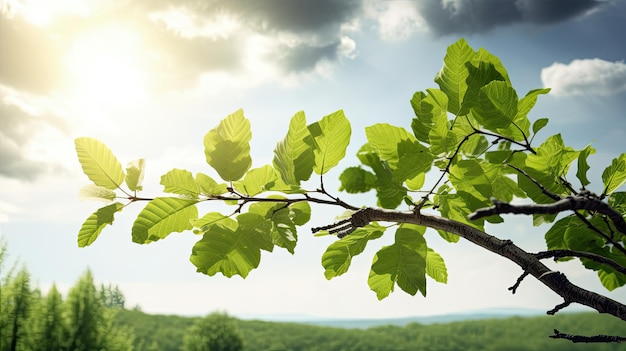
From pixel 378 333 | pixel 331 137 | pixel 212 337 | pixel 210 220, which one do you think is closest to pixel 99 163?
pixel 210 220

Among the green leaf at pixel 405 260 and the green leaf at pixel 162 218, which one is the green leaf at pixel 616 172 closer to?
the green leaf at pixel 405 260

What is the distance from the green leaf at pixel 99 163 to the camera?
1.78 feet

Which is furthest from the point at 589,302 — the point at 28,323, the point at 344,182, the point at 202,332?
the point at 202,332

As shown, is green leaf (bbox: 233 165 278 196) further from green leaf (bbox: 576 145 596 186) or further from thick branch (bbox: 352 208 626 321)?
green leaf (bbox: 576 145 596 186)

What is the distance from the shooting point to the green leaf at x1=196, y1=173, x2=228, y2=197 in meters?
0.52

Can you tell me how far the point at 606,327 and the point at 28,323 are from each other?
705 cm

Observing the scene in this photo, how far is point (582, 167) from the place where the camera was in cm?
55

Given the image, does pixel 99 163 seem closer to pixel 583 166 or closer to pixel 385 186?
pixel 385 186

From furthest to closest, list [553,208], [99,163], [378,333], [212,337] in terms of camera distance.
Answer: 1. [378,333]
2. [212,337]
3. [99,163]
4. [553,208]

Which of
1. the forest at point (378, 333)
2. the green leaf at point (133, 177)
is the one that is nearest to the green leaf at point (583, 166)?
the green leaf at point (133, 177)

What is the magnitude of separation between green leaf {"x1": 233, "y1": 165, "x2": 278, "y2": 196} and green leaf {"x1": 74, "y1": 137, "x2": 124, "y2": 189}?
137 mm

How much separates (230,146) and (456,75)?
232mm

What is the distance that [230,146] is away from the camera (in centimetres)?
51

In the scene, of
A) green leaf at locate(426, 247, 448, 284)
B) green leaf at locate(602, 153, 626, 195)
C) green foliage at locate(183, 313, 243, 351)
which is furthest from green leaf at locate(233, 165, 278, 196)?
green foliage at locate(183, 313, 243, 351)
